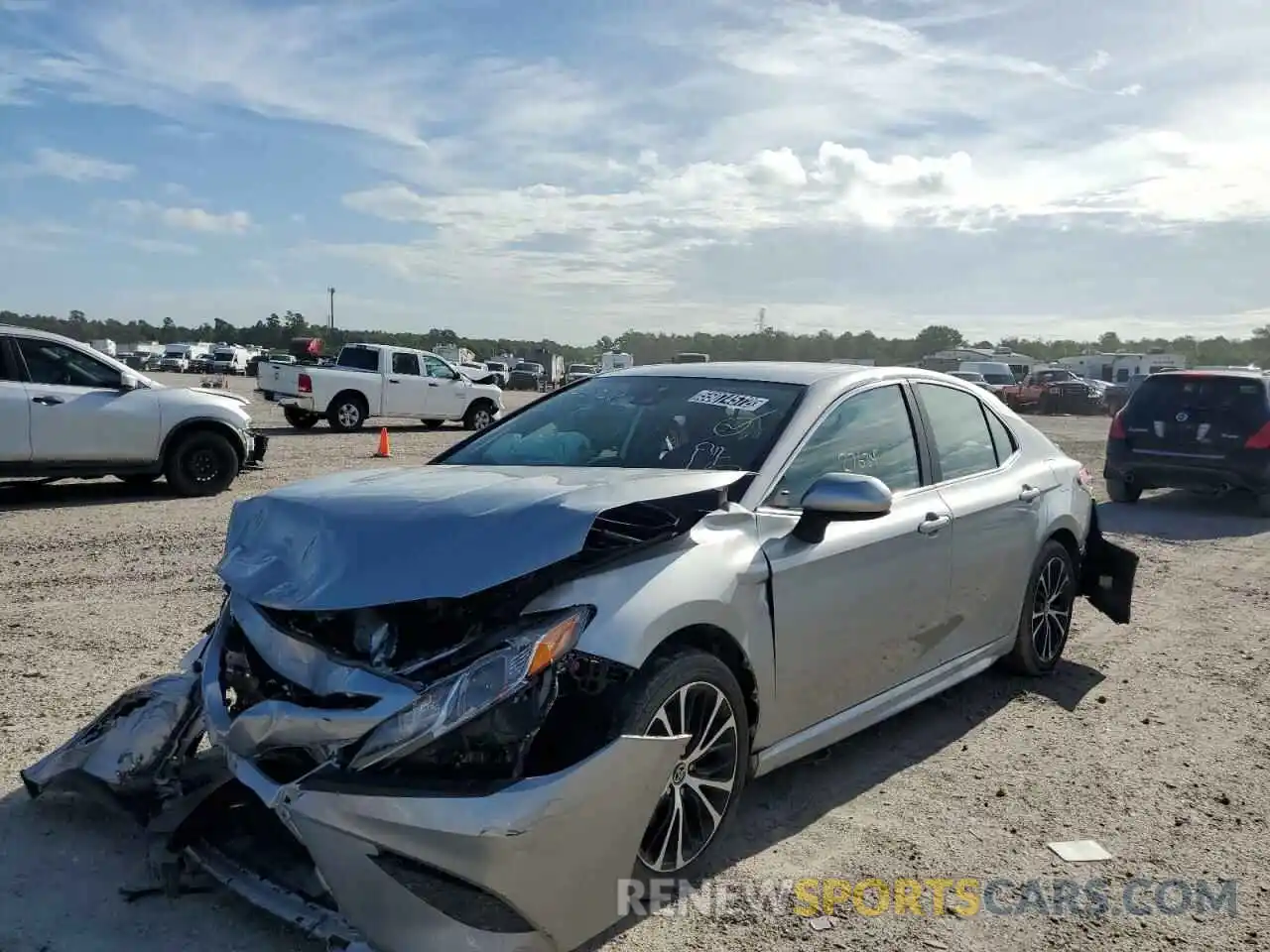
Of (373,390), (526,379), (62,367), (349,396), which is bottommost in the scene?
(526,379)

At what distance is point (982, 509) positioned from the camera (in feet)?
16.4

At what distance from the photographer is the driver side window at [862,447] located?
4.11 metres

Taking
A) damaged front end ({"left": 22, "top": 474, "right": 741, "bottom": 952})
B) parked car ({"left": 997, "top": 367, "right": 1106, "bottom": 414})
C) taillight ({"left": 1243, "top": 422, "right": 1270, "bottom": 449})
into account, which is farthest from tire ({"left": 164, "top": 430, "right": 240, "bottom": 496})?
parked car ({"left": 997, "top": 367, "right": 1106, "bottom": 414})

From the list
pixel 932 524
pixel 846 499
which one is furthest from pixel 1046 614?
pixel 846 499

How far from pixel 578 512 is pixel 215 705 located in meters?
1.29

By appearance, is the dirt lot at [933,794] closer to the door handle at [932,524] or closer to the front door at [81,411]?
the door handle at [932,524]

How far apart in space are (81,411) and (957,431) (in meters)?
8.93

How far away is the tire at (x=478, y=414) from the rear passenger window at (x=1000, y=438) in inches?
761

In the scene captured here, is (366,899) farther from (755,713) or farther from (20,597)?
(20,597)

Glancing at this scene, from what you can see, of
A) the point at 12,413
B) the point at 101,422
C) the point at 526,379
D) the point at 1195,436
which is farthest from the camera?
the point at 526,379

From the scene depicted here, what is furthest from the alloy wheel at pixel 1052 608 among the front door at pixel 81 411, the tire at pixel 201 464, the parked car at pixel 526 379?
the parked car at pixel 526 379

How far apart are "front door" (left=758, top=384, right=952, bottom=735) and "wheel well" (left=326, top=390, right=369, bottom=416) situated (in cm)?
1890

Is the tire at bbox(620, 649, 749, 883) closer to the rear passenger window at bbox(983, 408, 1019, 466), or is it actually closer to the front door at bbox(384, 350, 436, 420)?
the rear passenger window at bbox(983, 408, 1019, 466)

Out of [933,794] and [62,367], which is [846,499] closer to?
[933,794]
